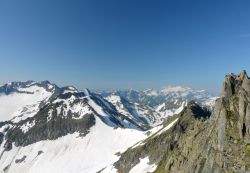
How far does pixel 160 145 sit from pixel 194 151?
79.6 meters

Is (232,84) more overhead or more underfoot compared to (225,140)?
more overhead

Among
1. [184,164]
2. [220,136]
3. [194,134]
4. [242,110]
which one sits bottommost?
[184,164]

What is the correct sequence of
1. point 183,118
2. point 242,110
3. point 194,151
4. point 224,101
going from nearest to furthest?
point 242,110 → point 224,101 → point 194,151 → point 183,118

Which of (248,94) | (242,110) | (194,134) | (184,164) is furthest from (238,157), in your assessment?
(194,134)

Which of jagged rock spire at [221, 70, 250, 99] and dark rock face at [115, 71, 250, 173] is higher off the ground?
jagged rock spire at [221, 70, 250, 99]

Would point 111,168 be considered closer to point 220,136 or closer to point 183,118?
point 183,118

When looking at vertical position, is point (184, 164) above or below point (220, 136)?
below

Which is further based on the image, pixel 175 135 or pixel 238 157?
A: pixel 175 135

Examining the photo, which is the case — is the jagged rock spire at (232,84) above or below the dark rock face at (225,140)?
above

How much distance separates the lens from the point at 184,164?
92000mm

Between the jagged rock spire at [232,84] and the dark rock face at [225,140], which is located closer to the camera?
the dark rock face at [225,140]

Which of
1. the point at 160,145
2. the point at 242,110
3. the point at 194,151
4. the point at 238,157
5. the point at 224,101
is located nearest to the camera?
the point at 238,157

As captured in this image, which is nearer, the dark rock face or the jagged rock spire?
the dark rock face

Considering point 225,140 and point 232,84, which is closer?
point 225,140
